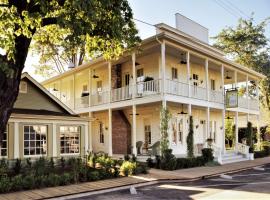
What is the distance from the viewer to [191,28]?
25.3 meters

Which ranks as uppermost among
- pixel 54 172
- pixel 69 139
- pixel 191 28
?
pixel 191 28

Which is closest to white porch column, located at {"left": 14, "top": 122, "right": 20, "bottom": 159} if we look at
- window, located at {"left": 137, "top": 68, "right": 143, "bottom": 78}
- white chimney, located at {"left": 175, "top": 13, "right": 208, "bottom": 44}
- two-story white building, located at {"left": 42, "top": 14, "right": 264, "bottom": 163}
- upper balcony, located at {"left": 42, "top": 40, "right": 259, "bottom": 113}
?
two-story white building, located at {"left": 42, "top": 14, "right": 264, "bottom": 163}

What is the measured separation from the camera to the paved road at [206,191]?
34.0 ft

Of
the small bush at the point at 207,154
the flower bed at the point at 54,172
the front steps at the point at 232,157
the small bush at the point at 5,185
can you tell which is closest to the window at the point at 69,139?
the flower bed at the point at 54,172

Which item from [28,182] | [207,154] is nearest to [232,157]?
[207,154]

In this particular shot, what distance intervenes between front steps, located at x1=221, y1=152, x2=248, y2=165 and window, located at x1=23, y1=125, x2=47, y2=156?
1059 centimetres

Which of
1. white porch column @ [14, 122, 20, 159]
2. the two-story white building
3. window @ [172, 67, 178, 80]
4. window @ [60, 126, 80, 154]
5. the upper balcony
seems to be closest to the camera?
white porch column @ [14, 122, 20, 159]

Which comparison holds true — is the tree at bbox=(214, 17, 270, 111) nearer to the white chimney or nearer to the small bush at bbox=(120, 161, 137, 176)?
the white chimney

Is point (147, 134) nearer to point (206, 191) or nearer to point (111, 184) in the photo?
point (111, 184)

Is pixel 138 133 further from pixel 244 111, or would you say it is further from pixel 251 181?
pixel 251 181

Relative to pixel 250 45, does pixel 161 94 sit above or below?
below

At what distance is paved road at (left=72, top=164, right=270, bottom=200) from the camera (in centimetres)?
1036

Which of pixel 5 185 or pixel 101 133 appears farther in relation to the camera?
pixel 101 133

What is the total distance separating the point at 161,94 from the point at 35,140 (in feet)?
22.0
